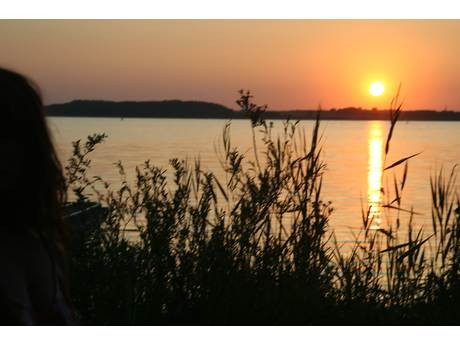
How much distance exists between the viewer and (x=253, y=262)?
4.64 meters

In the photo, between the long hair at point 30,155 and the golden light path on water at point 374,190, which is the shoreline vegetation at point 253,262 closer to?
the golden light path on water at point 374,190

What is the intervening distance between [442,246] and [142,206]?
184 centimetres

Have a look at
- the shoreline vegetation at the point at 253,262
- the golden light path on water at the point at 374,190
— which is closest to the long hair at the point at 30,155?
the shoreline vegetation at the point at 253,262

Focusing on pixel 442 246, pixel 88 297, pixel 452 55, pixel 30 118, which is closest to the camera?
pixel 30 118

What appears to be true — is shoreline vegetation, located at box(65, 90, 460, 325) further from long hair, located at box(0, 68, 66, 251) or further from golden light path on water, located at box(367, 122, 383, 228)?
long hair, located at box(0, 68, 66, 251)

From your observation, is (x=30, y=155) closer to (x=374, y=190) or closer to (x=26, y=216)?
(x=26, y=216)

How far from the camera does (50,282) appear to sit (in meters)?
1.90

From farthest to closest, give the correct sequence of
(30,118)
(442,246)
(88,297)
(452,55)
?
1. (452,55)
2. (442,246)
3. (88,297)
4. (30,118)

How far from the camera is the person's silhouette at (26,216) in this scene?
5.90 feet

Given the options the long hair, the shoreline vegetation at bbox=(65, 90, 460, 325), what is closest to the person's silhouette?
the long hair

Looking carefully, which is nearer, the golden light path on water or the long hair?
the long hair

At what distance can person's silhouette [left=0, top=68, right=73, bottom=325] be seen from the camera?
1.80m
